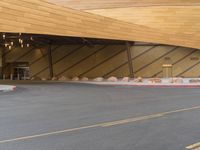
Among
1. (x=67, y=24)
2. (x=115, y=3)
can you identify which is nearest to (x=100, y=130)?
(x=67, y=24)

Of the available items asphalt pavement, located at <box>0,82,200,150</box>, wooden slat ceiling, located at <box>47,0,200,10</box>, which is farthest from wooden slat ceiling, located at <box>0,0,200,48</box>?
asphalt pavement, located at <box>0,82,200,150</box>

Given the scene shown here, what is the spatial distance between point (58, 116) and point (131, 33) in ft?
97.0

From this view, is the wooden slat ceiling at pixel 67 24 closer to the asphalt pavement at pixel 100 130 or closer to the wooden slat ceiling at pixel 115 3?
the wooden slat ceiling at pixel 115 3

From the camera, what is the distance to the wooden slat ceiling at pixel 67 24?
95.5 ft

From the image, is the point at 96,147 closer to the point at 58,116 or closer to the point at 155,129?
the point at 155,129

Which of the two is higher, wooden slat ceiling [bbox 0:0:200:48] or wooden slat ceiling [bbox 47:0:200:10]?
wooden slat ceiling [bbox 47:0:200:10]

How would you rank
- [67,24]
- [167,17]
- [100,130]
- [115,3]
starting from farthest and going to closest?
[115,3] → [167,17] → [67,24] → [100,130]

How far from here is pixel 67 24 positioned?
3347 centimetres

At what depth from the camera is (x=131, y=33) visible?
40.0m

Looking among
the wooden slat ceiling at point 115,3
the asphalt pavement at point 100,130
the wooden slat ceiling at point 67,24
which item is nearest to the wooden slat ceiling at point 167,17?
the wooden slat ceiling at point 115,3

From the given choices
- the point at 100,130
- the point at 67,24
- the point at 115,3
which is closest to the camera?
the point at 100,130

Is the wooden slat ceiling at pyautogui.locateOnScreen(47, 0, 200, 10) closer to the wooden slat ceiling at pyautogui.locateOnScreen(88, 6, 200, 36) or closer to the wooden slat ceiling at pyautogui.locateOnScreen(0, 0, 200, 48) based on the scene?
the wooden slat ceiling at pyautogui.locateOnScreen(88, 6, 200, 36)

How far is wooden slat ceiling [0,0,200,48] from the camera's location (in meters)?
29.1

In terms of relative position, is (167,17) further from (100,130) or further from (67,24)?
(100,130)
